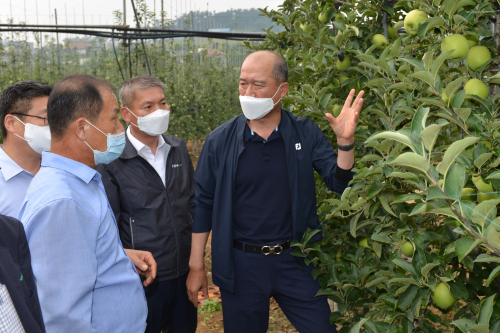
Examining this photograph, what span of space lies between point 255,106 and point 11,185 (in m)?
1.20

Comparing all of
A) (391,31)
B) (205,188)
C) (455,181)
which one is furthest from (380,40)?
(455,181)

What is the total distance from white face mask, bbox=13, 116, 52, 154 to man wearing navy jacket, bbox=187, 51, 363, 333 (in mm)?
761

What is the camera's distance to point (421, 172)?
101cm

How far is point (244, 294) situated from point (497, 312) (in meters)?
1.24

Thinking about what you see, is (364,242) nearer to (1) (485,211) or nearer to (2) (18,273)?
(1) (485,211)

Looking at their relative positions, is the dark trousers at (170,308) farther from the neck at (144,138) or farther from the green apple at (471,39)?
the green apple at (471,39)

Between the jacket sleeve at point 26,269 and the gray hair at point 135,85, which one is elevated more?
the gray hair at point 135,85

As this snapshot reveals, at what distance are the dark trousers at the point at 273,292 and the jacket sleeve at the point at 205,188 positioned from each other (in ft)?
0.82

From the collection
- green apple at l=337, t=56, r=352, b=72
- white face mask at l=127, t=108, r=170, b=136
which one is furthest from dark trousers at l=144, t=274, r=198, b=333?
green apple at l=337, t=56, r=352, b=72

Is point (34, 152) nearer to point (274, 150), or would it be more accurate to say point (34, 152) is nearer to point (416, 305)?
point (274, 150)

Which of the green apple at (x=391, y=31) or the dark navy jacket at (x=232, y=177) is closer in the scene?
the dark navy jacket at (x=232, y=177)

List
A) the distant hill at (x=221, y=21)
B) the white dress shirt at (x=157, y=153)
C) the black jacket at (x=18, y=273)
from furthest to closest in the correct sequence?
the distant hill at (x=221, y=21) → the white dress shirt at (x=157, y=153) → the black jacket at (x=18, y=273)

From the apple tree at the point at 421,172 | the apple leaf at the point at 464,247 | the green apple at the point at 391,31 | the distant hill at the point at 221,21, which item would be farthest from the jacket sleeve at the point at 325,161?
the distant hill at the point at 221,21

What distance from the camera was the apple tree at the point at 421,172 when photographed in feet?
3.16
